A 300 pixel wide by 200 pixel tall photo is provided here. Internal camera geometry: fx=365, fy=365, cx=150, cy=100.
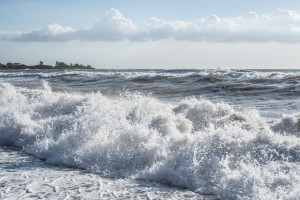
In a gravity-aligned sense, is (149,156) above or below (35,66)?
below

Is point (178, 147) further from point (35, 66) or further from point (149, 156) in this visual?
point (35, 66)

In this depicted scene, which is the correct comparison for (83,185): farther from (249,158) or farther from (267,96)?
(267,96)

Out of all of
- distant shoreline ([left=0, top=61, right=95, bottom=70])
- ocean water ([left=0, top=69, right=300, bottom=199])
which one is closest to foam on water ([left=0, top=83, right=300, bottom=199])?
ocean water ([left=0, top=69, right=300, bottom=199])

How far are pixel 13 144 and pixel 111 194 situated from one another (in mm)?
3557

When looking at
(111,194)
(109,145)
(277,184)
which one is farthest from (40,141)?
(277,184)

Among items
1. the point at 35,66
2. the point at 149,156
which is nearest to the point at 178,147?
the point at 149,156

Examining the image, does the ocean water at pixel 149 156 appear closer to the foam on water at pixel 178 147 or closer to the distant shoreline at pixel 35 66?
the foam on water at pixel 178 147

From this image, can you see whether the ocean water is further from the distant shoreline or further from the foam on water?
the distant shoreline

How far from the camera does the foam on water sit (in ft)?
13.3

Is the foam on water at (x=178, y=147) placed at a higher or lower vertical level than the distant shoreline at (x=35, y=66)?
lower

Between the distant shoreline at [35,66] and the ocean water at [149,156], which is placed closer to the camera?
the ocean water at [149,156]

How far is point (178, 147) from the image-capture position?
512cm

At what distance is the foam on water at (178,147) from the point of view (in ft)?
13.3

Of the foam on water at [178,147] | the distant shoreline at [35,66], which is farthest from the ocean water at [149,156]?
the distant shoreline at [35,66]
